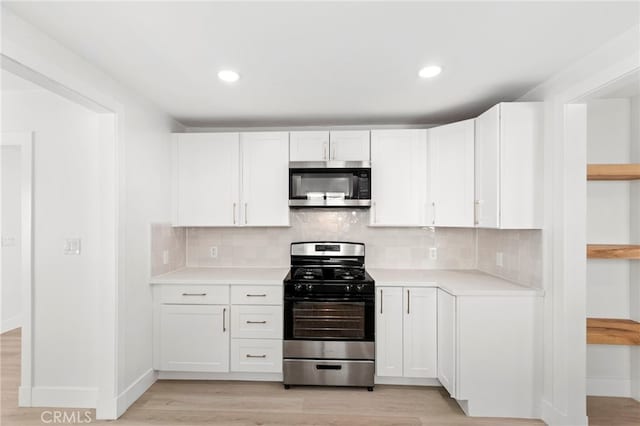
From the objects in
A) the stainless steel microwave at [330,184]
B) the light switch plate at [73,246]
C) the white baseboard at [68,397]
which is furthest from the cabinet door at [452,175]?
the white baseboard at [68,397]

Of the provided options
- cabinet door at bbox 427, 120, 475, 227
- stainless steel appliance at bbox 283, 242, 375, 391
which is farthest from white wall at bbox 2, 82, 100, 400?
cabinet door at bbox 427, 120, 475, 227

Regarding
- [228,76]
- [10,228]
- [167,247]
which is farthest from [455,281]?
[10,228]

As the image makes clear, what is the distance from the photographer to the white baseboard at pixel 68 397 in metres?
2.55

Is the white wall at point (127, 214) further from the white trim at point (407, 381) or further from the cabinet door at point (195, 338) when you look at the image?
the white trim at point (407, 381)

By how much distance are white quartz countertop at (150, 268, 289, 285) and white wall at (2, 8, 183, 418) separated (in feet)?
0.76

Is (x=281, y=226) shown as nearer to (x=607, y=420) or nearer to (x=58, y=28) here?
(x=58, y=28)

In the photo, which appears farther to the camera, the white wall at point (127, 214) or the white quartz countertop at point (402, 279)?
the white quartz countertop at point (402, 279)

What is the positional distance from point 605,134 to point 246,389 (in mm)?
3436

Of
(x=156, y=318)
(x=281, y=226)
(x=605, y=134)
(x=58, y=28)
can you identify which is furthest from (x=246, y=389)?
(x=605, y=134)

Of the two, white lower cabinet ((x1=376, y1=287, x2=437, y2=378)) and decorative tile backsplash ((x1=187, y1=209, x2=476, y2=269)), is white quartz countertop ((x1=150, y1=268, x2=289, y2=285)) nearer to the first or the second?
decorative tile backsplash ((x1=187, y1=209, x2=476, y2=269))

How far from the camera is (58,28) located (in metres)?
1.73

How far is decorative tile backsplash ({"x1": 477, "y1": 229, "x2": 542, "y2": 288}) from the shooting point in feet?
8.26

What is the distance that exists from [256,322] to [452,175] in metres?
2.06

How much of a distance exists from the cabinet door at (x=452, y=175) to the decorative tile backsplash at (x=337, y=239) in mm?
469
